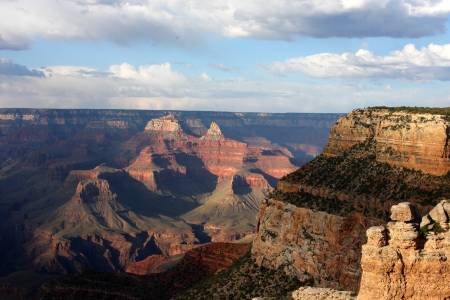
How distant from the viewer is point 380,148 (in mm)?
58406

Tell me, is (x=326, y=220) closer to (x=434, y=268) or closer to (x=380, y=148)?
(x=380, y=148)

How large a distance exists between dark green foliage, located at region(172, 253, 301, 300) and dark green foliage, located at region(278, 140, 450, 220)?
672 centimetres

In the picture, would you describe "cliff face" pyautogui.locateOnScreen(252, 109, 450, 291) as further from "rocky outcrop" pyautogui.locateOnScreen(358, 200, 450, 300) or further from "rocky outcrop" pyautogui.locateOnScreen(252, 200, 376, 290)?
"rocky outcrop" pyautogui.locateOnScreen(358, 200, 450, 300)

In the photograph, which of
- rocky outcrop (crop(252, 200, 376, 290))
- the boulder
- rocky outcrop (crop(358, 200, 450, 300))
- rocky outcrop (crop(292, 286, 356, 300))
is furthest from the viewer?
rocky outcrop (crop(252, 200, 376, 290))

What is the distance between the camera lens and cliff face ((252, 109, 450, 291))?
51.8m

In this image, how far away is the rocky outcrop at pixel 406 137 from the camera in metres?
53.7

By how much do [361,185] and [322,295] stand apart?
26405 mm

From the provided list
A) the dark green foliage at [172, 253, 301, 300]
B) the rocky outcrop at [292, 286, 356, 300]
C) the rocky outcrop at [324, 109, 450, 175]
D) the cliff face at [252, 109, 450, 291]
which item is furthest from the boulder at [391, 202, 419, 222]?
the rocky outcrop at [324, 109, 450, 175]

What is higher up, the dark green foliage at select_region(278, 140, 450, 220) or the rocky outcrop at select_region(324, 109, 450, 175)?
the rocky outcrop at select_region(324, 109, 450, 175)

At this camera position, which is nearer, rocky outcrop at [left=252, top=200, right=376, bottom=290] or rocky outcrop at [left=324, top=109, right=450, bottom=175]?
rocky outcrop at [left=252, top=200, right=376, bottom=290]

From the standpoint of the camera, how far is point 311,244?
54.7 meters

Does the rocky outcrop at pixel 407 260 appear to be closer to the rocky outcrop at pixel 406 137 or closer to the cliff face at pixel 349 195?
Answer: the cliff face at pixel 349 195

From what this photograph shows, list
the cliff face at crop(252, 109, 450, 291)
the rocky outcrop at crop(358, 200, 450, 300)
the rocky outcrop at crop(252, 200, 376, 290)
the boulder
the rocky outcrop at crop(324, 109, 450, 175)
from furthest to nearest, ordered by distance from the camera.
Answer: the rocky outcrop at crop(324, 109, 450, 175)
the cliff face at crop(252, 109, 450, 291)
the rocky outcrop at crop(252, 200, 376, 290)
the boulder
the rocky outcrop at crop(358, 200, 450, 300)

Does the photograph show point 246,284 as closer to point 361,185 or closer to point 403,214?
point 361,185
